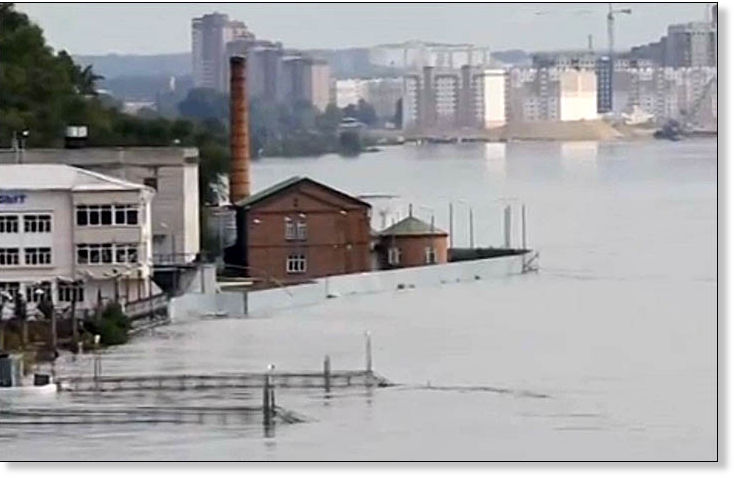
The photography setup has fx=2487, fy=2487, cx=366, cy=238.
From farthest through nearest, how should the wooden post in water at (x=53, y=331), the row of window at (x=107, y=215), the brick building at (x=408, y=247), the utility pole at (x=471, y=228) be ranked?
the utility pole at (x=471, y=228) < the brick building at (x=408, y=247) < the row of window at (x=107, y=215) < the wooden post in water at (x=53, y=331)

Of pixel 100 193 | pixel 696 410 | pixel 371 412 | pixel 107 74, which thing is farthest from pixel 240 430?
pixel 107 74

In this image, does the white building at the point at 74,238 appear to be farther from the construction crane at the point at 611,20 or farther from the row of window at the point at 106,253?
the construction crane at the point at 611,20

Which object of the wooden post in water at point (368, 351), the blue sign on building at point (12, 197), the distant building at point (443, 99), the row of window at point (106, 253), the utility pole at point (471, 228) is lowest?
the utility pole at point (471, 228)

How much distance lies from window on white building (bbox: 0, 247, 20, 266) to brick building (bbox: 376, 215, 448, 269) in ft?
9.65

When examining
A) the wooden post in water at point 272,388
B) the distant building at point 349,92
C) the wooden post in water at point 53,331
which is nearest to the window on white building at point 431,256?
the distant building at point 349,92

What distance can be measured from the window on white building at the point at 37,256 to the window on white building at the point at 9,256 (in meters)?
0.04

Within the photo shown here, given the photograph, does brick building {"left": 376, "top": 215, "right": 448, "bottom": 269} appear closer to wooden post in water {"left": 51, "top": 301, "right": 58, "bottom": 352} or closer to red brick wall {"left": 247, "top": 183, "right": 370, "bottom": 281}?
red brick wall {"left": 247, "top": 183, "right": 370, "bottom": 281}

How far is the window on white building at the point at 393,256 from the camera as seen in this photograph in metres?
12.2

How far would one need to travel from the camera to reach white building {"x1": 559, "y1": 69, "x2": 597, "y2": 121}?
39.7ft

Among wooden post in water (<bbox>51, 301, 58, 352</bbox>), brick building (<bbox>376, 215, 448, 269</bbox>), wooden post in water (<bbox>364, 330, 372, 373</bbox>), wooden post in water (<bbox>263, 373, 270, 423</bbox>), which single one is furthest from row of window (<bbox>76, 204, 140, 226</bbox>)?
wooden post in water (<bbox>263, 373, 270, 423</bbox>)

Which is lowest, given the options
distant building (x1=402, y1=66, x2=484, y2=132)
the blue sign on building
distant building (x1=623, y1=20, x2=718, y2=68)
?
the blue sign on building

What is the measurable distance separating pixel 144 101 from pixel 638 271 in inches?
99.7

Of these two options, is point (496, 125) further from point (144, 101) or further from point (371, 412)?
point (371, 412)

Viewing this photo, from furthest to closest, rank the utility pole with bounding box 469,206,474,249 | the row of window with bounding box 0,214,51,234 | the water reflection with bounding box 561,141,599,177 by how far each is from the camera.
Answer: the water reflection with bounding box 561,141,599,177
the utility pole with bounding box 469,206,474,249
the row of window with bounding box 0,214,51,234
